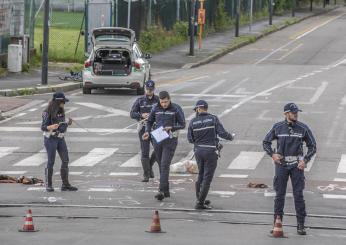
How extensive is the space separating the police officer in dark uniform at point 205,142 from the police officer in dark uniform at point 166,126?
1136 millimetres

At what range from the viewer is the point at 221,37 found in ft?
217

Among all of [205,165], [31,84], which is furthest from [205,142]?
[31,84]

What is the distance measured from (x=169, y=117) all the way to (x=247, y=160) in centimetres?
556

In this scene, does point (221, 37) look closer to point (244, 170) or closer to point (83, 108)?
point (83, 108)

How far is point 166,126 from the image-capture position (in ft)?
63.7

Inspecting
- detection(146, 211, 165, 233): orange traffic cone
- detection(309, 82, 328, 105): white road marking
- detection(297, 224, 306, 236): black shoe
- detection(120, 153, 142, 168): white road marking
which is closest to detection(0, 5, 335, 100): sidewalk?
detection(309, 82, 328, 105): white road marking

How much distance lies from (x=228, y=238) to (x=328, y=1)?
9411 cm

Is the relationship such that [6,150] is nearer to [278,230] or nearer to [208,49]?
[278,230]

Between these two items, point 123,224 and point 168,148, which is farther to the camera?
point 168,148

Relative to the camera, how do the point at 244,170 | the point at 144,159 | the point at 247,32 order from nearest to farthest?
1. the point at 144,159
2. the point at 244,170
3. the point at 247,32

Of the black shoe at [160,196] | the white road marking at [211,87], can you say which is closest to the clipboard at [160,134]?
the black shoe at [160,196]

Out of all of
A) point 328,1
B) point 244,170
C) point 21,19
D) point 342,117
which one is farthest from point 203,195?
point 328,1

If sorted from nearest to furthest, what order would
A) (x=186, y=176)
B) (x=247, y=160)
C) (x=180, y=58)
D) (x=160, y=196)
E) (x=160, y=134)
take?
(x=160, y=196)
(x=160, y=134)
(x=186, y=176)
(x=247, y=160)
(x=180, y=58)

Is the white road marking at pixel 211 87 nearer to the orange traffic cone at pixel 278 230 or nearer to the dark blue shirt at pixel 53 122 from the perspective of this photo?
the dark blue shirt at pixel 53 122
